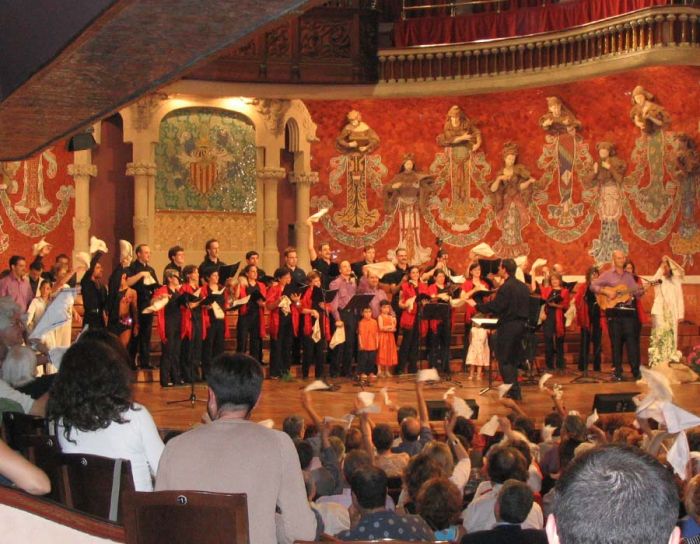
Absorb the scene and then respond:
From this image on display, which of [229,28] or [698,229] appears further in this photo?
[698,229]

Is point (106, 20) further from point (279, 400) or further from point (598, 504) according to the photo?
point (279, 400)

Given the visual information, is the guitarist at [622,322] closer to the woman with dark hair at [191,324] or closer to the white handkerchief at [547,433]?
the woman with dark hair at [191,324]

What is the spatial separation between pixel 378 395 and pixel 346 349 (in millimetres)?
1783

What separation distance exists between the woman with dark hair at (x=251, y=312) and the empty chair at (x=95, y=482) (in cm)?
964

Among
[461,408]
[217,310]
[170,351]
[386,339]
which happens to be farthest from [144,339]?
[461,408]

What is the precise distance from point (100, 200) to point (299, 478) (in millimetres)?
14549

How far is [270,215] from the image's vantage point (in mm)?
17281

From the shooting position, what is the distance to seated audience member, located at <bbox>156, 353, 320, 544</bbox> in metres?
2.96

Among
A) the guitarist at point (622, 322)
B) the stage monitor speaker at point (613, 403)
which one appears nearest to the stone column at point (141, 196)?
the guitarist at point (622, 322)

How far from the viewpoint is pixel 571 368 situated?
14.9 meters

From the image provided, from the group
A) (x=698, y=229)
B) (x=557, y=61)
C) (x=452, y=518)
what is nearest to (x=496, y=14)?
(x=557, y=61)

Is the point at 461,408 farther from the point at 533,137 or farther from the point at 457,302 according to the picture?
the point at 533,137

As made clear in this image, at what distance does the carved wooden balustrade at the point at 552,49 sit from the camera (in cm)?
1466

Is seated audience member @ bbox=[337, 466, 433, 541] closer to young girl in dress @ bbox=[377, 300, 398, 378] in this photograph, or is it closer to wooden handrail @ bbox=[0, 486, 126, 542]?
wooden handrail @ bbox=[0, 486, 126, 542]
